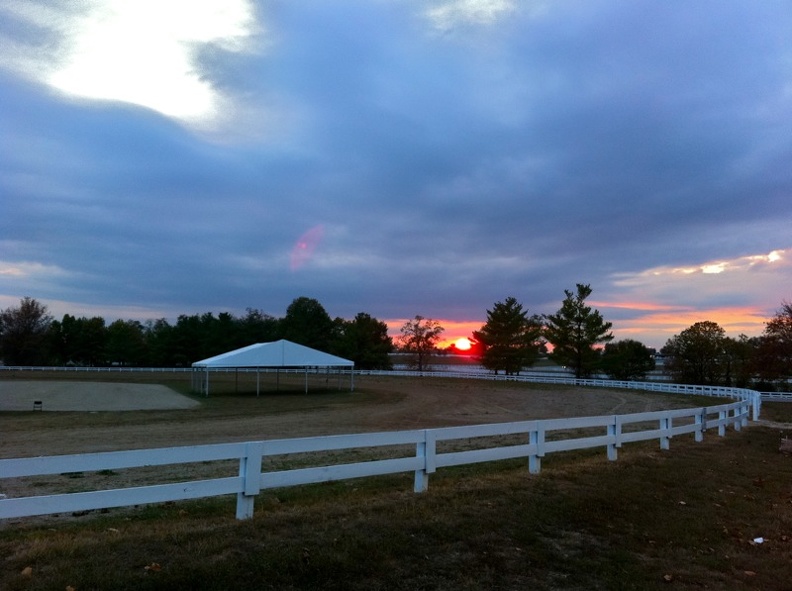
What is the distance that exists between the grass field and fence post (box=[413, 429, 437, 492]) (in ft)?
0.87

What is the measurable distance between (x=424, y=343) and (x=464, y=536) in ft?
327

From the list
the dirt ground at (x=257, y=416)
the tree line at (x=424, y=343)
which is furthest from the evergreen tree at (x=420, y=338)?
the dirt ground at (x=257, y=416)

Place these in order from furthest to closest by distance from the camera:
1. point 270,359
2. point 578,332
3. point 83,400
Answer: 1. point 578,332
2. point 270,359
3. point 83,400

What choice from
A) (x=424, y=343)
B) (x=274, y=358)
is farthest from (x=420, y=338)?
(x=274, y=358)

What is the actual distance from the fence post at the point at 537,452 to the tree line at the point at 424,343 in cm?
4561

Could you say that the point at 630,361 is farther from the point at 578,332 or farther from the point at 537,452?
the point at 537,452

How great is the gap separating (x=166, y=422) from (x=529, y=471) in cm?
1868

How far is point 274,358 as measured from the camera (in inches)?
1682

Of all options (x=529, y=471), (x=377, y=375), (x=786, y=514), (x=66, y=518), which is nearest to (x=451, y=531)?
(x=529, y=471)

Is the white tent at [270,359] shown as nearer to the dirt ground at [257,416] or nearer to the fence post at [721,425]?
the dirt ground at [257,416]

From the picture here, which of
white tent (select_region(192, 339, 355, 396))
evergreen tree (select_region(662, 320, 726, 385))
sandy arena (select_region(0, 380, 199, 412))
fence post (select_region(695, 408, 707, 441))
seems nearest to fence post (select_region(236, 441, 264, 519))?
fence post (select_region(695, 408, 707, 441))

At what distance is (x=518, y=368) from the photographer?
79438 mm

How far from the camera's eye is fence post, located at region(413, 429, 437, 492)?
28.2 ft

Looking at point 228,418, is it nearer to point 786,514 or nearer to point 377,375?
point 786,514
